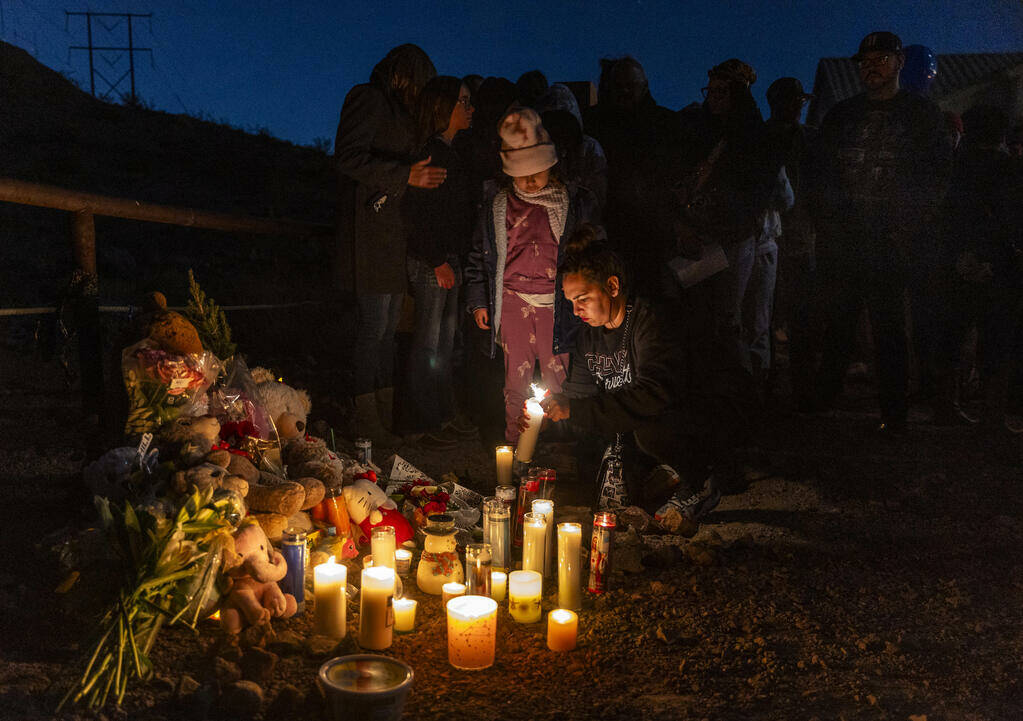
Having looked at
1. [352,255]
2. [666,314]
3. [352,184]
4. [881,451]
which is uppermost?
[352,184]

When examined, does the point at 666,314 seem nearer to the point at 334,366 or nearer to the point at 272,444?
the point at 272,444

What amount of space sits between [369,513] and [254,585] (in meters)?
0.77

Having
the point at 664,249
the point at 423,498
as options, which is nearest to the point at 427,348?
the point at 423,498

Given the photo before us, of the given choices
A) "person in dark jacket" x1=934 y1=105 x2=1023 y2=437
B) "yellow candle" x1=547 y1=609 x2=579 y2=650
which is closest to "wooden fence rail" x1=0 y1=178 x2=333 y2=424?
"yellow candle" x1=547 y1=609 x2=579 y2=650

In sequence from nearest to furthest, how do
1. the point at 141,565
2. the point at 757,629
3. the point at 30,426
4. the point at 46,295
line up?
the point at 141,565
the point at 757,629
the point at 30,426
the point at 46,295

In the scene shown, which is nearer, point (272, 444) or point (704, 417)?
point (272, 444)

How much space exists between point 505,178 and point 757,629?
102 inches

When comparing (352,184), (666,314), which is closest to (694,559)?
(666,314)

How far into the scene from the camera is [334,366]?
7.01 metres

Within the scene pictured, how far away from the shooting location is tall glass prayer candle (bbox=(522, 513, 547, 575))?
2812 mm

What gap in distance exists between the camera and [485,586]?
2660mm

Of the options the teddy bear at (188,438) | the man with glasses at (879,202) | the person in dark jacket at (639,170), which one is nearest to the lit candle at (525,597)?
the teddy bear at (188,438)

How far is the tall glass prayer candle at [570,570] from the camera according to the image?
8.66 feet

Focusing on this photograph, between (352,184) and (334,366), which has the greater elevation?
(352,184)
